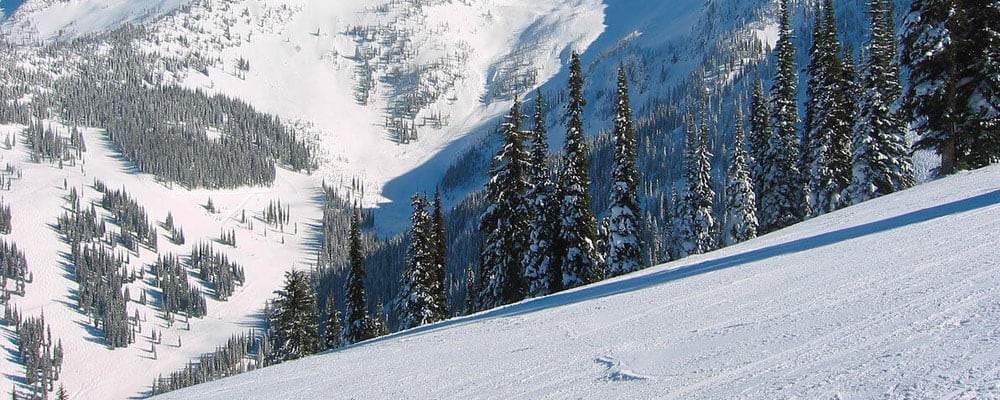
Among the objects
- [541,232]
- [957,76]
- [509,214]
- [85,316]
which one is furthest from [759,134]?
[85,316]

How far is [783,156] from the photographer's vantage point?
38.3 meters

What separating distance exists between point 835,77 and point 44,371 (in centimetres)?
14378

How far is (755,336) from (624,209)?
25499 mm

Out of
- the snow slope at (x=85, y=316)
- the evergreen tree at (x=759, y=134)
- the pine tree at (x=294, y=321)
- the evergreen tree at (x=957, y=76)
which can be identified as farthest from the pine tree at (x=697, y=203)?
the snow slope at (x=85, y=316)

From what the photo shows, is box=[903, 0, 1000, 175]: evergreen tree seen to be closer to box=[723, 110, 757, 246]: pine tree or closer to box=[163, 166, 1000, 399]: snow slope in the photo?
box=[163, 166, 1000, 399]: snow slope

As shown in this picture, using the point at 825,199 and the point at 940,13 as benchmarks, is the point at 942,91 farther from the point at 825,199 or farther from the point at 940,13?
the point at 825,199

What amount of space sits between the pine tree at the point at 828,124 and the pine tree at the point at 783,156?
1.89 metres

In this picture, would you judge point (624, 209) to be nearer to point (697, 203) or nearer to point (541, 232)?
point (541, 232)

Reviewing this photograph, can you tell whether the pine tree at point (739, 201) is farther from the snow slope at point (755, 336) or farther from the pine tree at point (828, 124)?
the snow slope at point (755, 336)

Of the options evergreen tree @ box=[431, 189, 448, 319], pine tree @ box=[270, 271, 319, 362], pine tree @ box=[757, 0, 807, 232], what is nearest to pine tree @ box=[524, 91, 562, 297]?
evergreen tree @ box=[431, 189, 448, 319]

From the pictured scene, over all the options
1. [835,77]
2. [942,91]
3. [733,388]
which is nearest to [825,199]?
[835,77]

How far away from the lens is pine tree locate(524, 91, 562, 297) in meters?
31.4

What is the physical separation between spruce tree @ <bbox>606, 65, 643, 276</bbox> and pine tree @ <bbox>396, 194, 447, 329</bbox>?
37.5 ft

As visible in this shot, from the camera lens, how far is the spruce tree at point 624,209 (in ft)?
108
